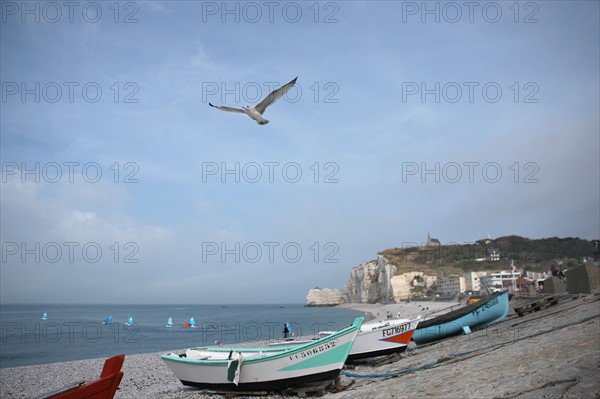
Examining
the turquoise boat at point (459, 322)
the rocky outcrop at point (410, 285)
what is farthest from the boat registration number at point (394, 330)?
the rocky outcrop at point (410, 285)

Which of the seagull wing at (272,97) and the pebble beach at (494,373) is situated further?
the seagull wing at (272,97)

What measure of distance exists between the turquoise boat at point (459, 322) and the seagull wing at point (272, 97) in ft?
53.6

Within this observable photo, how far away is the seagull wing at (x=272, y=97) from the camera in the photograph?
37.8ft

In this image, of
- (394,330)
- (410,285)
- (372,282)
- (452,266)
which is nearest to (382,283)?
(410,285)

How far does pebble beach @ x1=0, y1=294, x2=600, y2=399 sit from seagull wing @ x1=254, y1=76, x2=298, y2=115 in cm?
846

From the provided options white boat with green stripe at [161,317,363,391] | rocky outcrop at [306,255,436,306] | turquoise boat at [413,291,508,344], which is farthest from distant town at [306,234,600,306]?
white boat with green stripe at [161,317,363,391]

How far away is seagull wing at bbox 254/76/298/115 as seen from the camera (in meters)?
11.5

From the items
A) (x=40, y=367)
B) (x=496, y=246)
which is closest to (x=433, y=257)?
(x=496, y=246)

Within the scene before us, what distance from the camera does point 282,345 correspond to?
17547 millimetres

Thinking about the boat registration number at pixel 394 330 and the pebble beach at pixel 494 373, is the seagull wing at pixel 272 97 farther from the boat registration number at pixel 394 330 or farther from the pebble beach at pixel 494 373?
the boat registration number at pixel 394 330

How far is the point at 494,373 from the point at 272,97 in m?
9.28

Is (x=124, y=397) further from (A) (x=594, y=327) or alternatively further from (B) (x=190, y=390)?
(A) (x=594, y=327)

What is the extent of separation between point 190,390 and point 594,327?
14168 mm

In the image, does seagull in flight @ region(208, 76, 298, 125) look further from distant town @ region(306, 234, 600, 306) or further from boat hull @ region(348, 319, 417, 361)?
distant town @ region(306, 234, 600, 306)
